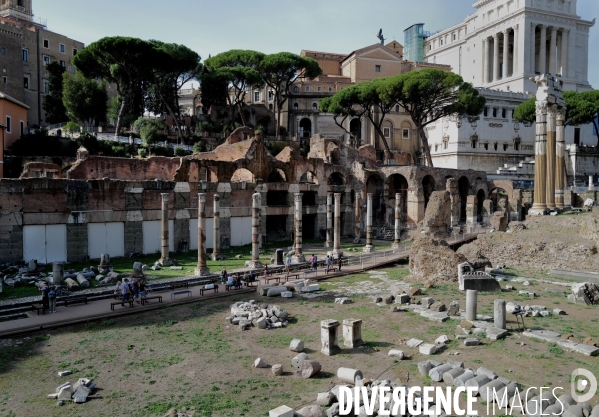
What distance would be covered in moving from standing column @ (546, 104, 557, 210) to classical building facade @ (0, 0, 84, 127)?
145 feet

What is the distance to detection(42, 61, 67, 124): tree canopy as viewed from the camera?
48.2 meters

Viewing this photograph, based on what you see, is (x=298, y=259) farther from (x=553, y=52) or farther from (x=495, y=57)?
(x=553, y=52)

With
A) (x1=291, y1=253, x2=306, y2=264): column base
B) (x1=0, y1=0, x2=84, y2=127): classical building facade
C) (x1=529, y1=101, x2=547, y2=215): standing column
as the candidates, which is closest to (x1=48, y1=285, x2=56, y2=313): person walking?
(x1=291, y1=253, x2=306, y2=264): column base

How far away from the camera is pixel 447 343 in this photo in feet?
39.7

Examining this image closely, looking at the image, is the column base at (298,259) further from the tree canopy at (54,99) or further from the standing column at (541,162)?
the tree canopy at (54,99)

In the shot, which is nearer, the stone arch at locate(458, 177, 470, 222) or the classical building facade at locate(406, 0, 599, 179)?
the stone arch at locate(458, 177, 470, 222)

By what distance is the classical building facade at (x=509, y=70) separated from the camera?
2142 inches

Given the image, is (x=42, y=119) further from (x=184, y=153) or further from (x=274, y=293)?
(x=274, y=293)

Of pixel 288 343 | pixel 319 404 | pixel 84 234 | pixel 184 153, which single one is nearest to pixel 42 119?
pixel 184 153

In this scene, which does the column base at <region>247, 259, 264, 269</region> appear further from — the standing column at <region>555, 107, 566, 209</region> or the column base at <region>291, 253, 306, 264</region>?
the standing column at <region>555, 107, 566, 209</region>

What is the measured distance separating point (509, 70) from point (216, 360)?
6921 cm

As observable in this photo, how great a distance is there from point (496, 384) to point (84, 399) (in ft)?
25.9

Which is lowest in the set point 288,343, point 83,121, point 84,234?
point 288,343

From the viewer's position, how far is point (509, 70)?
67500 mm
